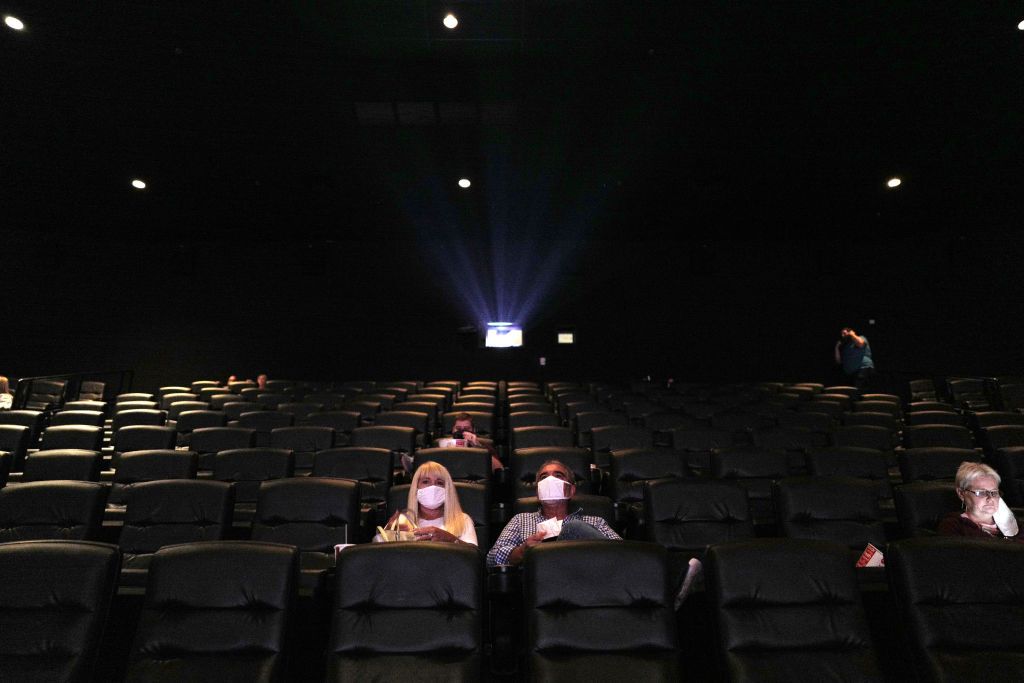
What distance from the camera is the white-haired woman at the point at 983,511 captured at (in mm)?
3248

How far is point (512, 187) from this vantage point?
→ 11172mm

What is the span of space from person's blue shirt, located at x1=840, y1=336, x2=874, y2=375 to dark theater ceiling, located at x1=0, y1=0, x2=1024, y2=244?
2.59 m

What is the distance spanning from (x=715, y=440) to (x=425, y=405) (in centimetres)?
392

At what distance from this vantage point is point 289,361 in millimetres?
14586

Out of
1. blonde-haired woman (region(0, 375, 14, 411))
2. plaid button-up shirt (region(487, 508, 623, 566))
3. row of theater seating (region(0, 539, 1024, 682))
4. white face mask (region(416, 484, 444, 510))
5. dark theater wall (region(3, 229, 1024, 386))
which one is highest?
dark theater wall (region(3, 229, 1024, 386))

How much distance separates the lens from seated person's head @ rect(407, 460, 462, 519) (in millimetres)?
3525

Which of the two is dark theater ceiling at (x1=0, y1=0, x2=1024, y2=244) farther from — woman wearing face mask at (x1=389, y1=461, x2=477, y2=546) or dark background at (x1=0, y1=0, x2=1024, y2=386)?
woman wearing face mask at (x1=389, y1=461, x2=477, y2=546)

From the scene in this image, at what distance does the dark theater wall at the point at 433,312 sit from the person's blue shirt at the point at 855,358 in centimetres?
132

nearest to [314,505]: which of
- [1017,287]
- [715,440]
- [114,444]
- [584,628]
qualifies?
[584,628]

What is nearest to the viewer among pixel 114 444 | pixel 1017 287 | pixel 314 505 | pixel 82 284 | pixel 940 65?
pixel 314 505

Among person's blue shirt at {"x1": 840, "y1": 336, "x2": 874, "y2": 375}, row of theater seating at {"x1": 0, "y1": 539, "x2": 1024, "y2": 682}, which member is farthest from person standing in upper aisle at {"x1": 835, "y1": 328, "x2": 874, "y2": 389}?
row of theater seating at {"x1": 0, "y1": 539, "x2": 1024, "y2": 682}

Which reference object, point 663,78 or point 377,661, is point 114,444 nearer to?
point 377,661

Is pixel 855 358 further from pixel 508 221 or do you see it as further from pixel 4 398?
pixel 4 398

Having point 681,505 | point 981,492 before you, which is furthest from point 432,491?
point 981,492
